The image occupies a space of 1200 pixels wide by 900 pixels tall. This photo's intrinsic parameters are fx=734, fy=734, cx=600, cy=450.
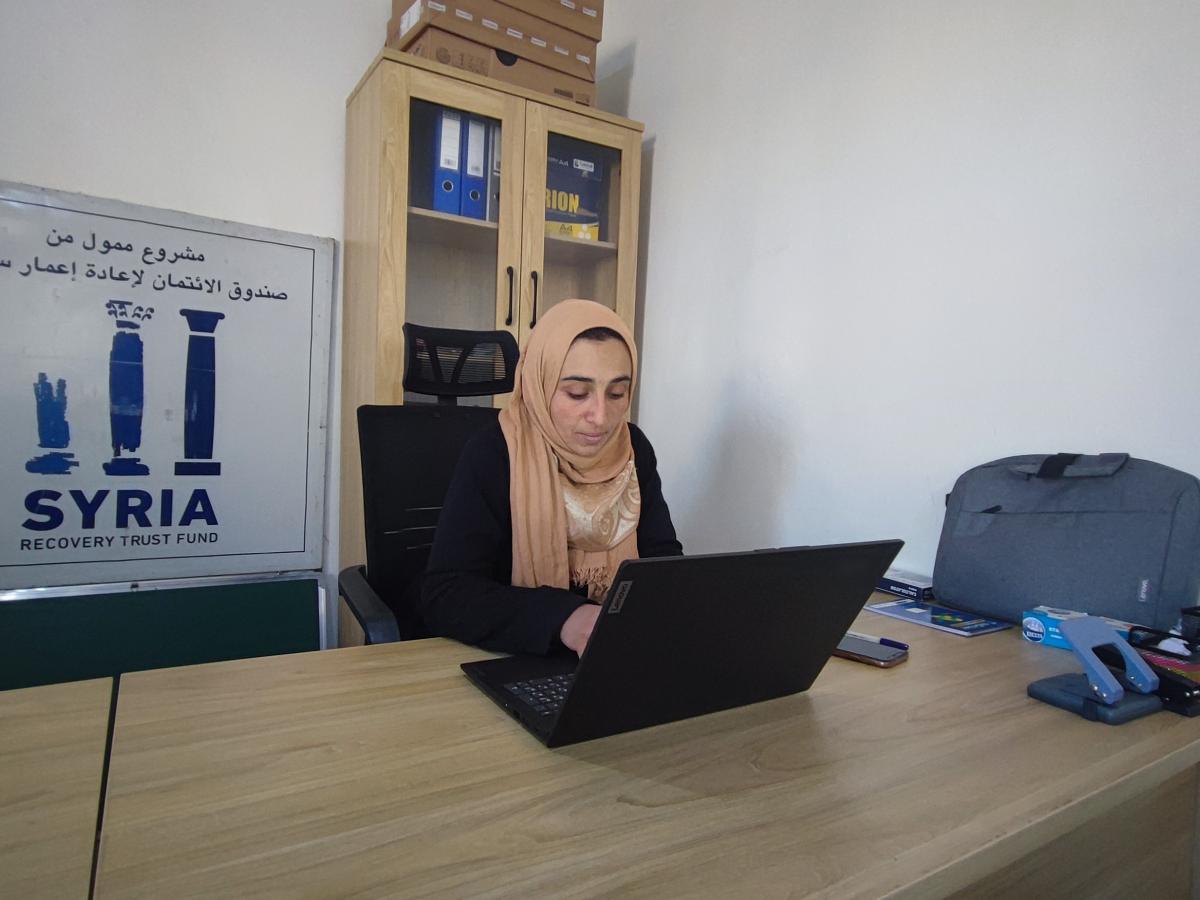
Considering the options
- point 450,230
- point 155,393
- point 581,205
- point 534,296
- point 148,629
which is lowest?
point 148,629

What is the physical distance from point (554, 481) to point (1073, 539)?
0.93 m

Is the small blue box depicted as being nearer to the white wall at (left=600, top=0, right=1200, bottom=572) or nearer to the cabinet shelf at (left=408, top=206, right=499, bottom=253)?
the white wall at (left=600, top=0, right=1200, bottom=572)

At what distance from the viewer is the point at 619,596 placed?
2.04 ft

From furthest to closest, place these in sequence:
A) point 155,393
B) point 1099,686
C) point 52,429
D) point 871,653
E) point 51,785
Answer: point 155,393
point 52,429
point 871,653
point 1099,686
point 51,785

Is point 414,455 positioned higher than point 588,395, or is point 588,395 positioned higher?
point 588,395

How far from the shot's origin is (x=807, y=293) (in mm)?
1956

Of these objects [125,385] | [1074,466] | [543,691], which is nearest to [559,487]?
[543,691]

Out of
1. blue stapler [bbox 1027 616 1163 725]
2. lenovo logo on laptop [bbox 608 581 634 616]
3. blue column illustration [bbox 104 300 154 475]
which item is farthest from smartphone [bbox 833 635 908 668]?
blue column illustration [bbox 104 300 154 475]

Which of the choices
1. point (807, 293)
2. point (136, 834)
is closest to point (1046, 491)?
point (807, 293)

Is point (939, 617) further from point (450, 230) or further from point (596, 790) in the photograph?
point (450, 230)

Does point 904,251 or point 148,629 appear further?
point 148,629

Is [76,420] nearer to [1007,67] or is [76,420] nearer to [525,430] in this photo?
[525,430]

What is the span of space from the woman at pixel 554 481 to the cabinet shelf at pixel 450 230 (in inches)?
37.8

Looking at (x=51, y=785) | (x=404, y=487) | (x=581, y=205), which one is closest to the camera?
(x=51, y=785)
